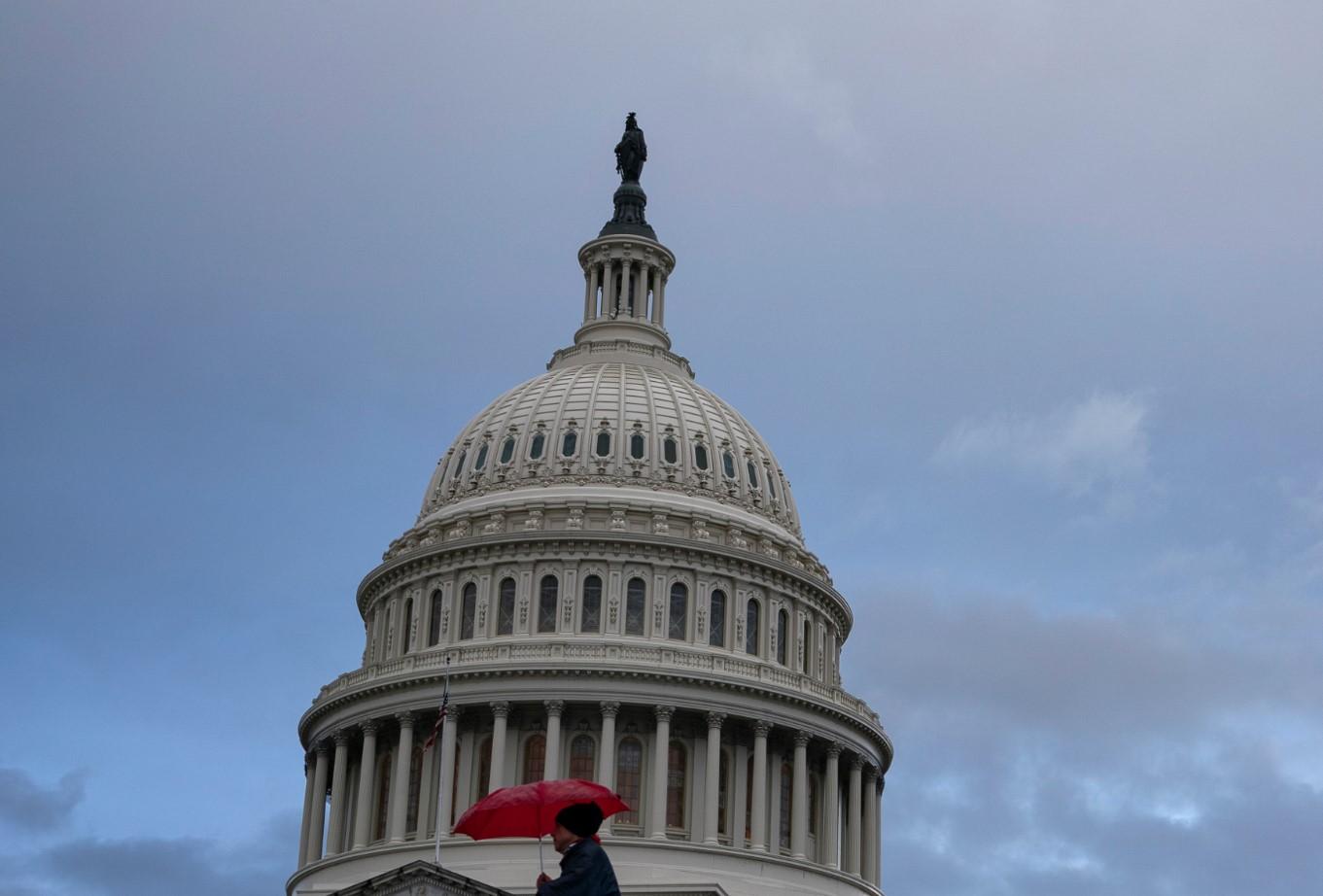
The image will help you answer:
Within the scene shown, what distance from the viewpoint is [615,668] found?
3123 inches

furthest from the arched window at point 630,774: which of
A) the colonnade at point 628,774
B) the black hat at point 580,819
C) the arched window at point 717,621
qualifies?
the black hat at point 580,819

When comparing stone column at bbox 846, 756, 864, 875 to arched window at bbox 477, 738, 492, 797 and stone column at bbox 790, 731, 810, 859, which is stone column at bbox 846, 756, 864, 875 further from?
arched window at bbox 477, 738, 492, 797

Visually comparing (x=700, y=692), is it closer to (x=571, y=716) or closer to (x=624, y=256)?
(x=571, y=716)

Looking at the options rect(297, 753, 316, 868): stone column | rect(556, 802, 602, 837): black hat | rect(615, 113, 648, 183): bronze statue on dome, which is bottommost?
rect(556, 802, 602, 837): black hat

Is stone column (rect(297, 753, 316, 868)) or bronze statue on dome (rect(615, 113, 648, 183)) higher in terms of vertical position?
bronze statue on dome (rect(615, 113, 648, 183))

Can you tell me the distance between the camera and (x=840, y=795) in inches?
3423

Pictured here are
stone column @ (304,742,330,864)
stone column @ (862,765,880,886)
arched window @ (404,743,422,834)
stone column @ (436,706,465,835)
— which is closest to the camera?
stone column @ (436,706,465,835)

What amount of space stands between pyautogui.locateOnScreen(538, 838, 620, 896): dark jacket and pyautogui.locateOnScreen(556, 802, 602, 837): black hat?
0.26 m

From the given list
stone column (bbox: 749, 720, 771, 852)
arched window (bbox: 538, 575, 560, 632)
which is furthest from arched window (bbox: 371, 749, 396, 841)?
stone column (bbox: 749, 720, 771, 852)

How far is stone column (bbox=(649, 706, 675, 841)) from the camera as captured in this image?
77.7 meters

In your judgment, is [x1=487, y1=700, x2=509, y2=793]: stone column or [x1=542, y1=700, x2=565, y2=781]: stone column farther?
[x1=487, y1=700, x2=509, y2=793]: stone column

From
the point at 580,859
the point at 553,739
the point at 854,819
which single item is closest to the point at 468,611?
the point at 553,739

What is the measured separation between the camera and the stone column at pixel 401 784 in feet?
261

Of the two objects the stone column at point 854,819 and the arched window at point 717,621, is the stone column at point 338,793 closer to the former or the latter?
the arched window at point 717,621
